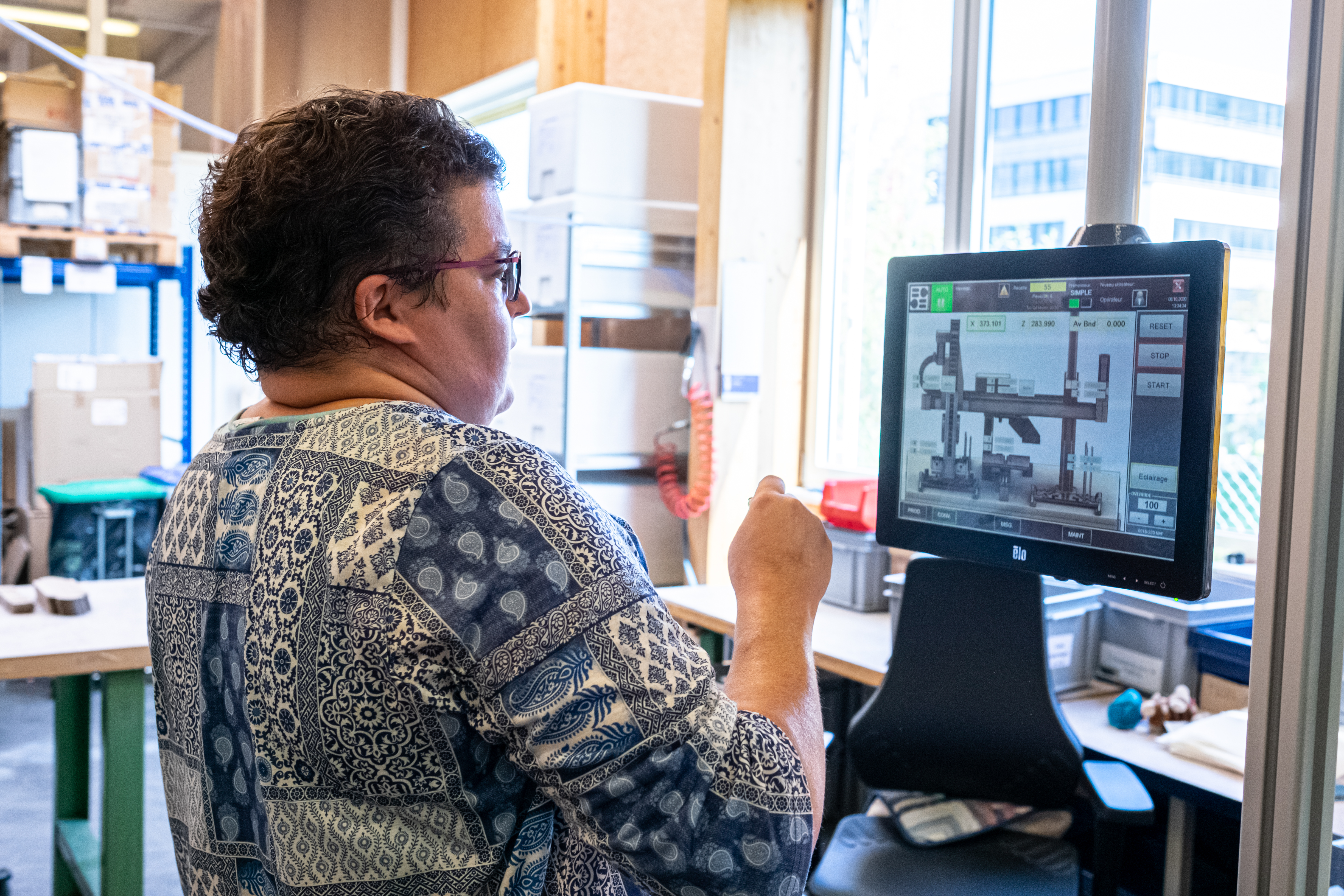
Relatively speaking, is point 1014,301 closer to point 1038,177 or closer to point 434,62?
point 1038,177

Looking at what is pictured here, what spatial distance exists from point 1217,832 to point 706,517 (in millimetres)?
1657

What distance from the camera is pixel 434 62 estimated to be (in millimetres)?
5848

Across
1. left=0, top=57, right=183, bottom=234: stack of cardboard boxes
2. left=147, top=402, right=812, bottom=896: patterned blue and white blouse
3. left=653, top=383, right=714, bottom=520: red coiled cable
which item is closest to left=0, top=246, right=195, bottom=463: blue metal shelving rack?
left=0, top=57, right=183, bottom=234: stack of cardboard boxes

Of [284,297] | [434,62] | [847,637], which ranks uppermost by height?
[434,62]

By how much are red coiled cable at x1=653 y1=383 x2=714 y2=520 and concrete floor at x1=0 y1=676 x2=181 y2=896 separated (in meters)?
1.57

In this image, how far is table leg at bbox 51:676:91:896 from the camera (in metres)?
2.61

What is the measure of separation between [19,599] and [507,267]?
1.99 metres

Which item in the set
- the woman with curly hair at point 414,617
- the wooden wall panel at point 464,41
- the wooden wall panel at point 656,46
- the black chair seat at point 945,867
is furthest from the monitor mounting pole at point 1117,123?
the wooden wall panel at point 464,41

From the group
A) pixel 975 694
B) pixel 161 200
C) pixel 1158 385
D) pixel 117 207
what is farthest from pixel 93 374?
pixel 1158 385

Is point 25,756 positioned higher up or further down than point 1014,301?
further down

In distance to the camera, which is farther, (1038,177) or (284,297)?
(1038,177)

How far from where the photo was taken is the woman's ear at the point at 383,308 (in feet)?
2.85

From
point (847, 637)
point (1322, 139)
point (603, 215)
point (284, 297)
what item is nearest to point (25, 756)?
point (603, 215)

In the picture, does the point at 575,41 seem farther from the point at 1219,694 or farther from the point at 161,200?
the point at 1219,694
